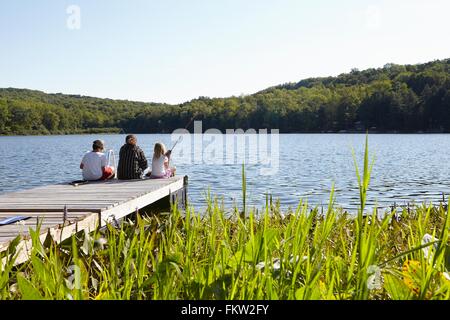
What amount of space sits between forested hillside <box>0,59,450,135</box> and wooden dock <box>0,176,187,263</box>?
86652 mm

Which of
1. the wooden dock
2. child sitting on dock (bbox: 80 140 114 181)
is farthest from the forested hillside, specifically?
the wooden dock

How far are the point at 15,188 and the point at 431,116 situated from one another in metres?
92.4

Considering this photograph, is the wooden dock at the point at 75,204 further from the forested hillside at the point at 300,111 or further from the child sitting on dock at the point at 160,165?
the forested hillside at the point at 300,111

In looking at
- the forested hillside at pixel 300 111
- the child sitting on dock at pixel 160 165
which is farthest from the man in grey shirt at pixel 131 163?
the forested hillside at pixel 300 111

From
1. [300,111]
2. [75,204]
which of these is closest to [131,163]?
[75,204]

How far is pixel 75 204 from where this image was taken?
25.5ft

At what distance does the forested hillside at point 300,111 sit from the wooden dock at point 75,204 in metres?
86.7

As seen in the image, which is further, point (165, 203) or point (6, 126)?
point (6, 126)

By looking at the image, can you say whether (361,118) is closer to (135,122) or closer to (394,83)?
(394,83)

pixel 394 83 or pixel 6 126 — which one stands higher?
pixel 394 83

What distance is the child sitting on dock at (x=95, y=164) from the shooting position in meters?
11.6

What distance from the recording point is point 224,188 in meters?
19.1
